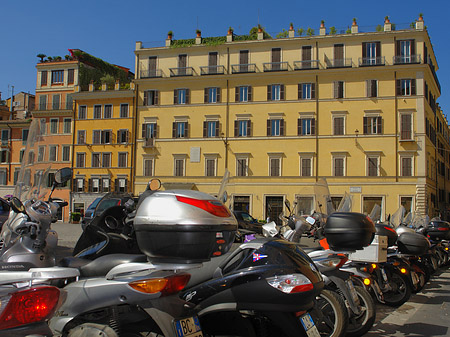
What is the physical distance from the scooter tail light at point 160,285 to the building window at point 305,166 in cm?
3784

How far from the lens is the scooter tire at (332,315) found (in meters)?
4.61

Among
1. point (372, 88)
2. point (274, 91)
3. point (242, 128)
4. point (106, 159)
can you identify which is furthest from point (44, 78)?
point (372, 88)

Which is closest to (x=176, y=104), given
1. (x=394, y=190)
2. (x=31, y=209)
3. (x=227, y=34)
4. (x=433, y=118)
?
(x=227, y=34)

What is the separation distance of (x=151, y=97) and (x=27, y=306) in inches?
1721

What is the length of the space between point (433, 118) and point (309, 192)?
136 feet

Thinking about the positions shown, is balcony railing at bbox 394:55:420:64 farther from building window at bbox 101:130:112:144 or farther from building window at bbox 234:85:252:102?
building window at bbox 101:130:112:144

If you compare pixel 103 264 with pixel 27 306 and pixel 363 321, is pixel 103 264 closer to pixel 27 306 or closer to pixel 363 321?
pixel 27 306

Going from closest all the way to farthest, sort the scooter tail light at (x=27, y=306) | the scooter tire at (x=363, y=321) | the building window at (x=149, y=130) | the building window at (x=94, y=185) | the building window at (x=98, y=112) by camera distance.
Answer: the scooter tail light at (x=27, y=306), the scooter tire at (x=363, y=321), the building window at (x=149, y=130), the building window at (x=94, y=185), the building window at (x=98, y=112)

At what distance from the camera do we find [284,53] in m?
42.2

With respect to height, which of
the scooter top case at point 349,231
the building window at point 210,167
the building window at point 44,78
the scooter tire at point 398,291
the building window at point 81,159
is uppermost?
the building window at point 44,78

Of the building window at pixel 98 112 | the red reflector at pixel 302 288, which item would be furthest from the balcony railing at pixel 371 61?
the red reflector at pixel 302 288

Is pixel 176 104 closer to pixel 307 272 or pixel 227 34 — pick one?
pixel 227 34

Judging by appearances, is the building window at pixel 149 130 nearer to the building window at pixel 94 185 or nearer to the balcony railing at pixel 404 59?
the building window at pixel 94 185

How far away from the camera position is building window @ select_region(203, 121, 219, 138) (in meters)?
43.0
